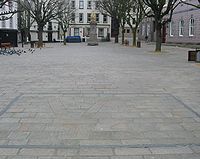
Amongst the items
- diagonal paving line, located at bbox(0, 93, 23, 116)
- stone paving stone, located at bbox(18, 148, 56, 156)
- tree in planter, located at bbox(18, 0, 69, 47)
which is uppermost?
tree in planter, located at bbox(18, 0, 69, 47)

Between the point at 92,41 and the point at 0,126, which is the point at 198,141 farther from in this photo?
the point at 92,41

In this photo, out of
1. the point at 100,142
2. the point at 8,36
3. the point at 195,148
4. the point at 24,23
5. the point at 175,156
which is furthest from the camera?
the point at 24,23

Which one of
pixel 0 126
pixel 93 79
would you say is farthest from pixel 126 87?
pixel 0 126

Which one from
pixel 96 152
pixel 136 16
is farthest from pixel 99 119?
pixel 136 16

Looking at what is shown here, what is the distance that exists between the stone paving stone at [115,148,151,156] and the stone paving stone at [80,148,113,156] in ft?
0.39

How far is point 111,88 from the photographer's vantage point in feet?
35.3

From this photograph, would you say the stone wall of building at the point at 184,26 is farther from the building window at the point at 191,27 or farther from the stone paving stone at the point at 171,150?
the stone paving stone at the point at 171,150

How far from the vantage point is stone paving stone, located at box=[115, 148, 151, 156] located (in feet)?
16.4

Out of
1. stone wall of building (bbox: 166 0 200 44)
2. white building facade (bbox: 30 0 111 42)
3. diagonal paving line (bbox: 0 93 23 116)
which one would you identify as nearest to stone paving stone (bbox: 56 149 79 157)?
diagonal paving line (bbox: 0 93 23 116)

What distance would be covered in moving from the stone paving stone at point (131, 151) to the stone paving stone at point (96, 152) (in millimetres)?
118

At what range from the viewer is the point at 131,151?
512 centimetres

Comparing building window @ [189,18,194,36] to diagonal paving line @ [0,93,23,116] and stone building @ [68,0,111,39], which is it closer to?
diagonal paving line @ [0,93,23,116]

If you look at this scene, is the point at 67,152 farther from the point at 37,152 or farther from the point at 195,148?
the point at 195,148

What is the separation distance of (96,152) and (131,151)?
1.70ft
